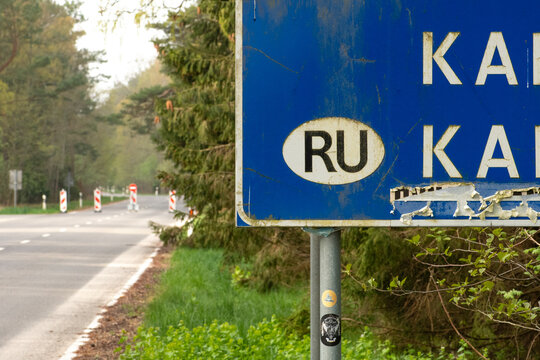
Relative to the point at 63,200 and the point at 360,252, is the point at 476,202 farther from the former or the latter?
the point at 63,200

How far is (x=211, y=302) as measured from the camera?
31.8 feet

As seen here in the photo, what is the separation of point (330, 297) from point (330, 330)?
70 mm

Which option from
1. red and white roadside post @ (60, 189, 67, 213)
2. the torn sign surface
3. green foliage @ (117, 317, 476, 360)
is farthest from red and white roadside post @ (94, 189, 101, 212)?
the torn sign surface

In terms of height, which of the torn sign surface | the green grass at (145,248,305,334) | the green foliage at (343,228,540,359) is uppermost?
the torn sign surface

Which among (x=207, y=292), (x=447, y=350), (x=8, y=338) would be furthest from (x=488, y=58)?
(x=207, y=292)

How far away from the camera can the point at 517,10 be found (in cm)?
179

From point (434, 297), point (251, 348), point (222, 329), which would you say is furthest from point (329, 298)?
point (222, 329)

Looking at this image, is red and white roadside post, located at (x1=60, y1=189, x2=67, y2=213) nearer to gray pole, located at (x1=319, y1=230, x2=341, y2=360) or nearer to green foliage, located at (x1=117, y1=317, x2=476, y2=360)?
green foliage, located at (x1=117, y1=317, x2=476, y2=360)

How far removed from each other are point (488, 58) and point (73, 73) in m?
59.5

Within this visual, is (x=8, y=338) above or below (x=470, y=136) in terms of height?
below

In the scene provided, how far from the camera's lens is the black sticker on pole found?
181 cm

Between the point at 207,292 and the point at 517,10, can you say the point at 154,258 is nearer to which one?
the point at 207,292

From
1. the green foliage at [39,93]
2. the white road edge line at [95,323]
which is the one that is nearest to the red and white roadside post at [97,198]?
the green foliage at [39,93]

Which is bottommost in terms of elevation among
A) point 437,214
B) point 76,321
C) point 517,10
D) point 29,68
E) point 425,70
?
point 76,321
